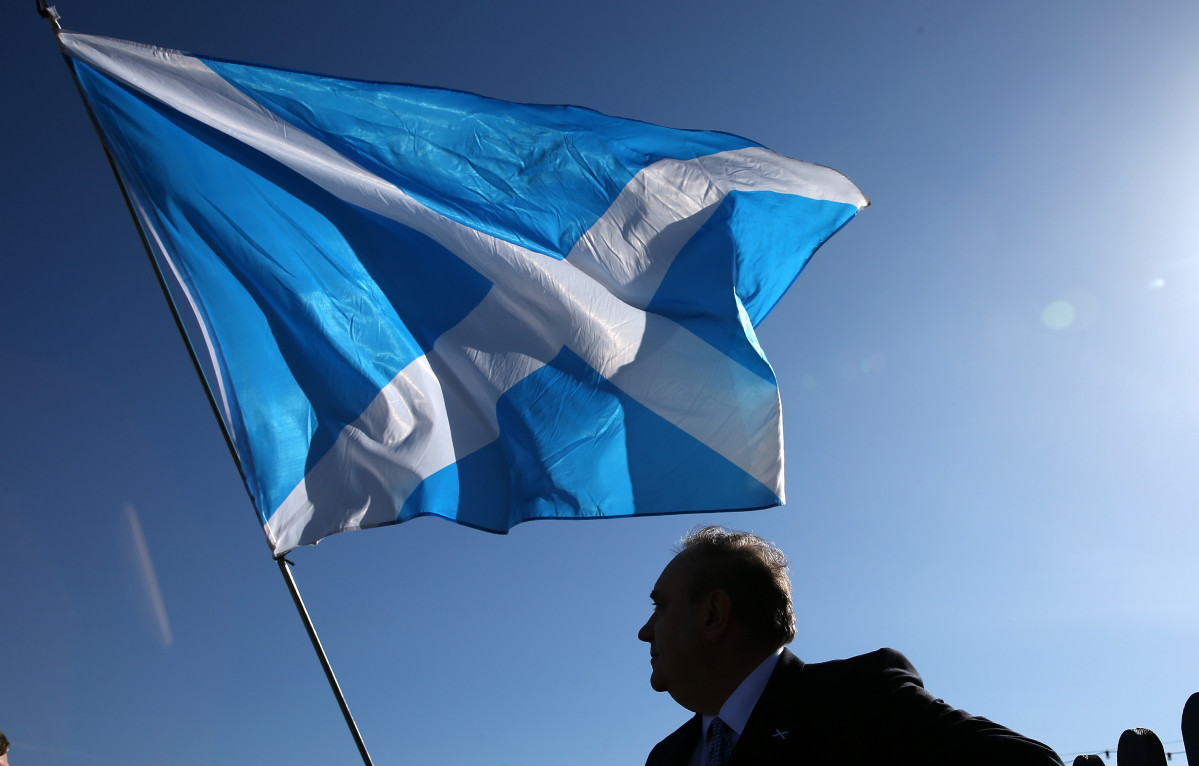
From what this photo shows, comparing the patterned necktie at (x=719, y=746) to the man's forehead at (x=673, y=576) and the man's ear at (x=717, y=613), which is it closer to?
the man's ear at (x=717, y=613)

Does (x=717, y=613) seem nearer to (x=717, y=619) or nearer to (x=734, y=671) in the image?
(x=717, y=619)

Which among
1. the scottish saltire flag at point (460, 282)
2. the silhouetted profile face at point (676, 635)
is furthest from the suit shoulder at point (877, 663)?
the scottish saltire flag at point (460, 282)

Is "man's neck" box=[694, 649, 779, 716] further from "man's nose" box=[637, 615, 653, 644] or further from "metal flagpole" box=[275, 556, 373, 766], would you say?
"metal flagpole" box=[275, 556, 373, 766]

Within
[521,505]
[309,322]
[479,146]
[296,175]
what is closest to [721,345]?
[521,505]

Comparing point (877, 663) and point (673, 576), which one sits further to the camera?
point (673, 576)

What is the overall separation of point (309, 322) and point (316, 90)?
1.58 meters

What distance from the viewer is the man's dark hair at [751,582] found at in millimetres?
3490

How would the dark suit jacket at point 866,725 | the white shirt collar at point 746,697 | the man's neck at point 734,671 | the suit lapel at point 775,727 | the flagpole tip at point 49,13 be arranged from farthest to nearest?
the flagpole tip at point 49,13, the man's neck at point 734,671, the white shirt collar at point 746,697, the suit lapel at point 775,727, the dark suit jacket at point 866,725

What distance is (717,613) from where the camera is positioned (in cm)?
350

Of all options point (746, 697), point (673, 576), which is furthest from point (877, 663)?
point (673, 576)

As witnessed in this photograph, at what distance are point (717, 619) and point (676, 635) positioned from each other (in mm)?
198

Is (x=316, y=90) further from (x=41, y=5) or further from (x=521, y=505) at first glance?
(x=521, y=505)

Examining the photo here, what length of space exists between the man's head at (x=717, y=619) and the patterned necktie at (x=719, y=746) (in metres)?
0.26

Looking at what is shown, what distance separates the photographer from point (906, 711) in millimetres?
2580
